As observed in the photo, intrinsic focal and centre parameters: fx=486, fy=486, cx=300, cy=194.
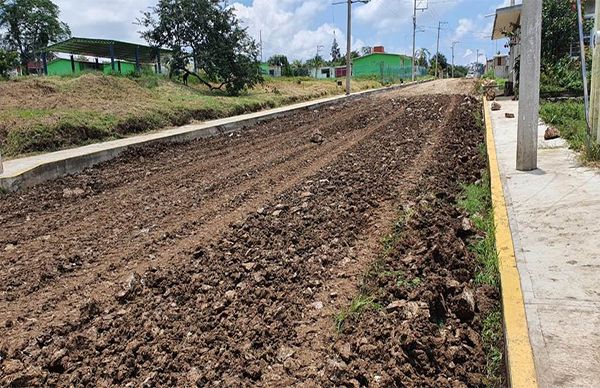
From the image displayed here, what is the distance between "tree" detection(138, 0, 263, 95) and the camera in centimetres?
2447

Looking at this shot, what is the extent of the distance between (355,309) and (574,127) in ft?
26.2

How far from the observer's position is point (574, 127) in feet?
30.8

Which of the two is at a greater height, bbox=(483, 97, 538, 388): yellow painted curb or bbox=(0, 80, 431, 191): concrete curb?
bbox=(0, 80, 431, 191): concrete curb

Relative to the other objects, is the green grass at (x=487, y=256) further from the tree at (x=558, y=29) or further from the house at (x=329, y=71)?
the house at (x=329, y=71)

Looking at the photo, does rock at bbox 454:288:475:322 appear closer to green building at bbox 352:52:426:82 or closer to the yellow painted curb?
the yellow painted curb

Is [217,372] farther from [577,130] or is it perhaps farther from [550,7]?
[550,7]

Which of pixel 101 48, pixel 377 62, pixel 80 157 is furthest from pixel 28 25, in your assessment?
pixel 80 157

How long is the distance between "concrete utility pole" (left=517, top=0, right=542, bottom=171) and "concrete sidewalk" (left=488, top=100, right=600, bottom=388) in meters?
0.27

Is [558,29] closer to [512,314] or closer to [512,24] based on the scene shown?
[512,24]

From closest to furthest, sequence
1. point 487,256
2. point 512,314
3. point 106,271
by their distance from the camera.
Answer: point 512,314 → point 487,256 → point 106,271

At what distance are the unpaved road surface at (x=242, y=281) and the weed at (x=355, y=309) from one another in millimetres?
39

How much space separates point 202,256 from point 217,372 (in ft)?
5.95

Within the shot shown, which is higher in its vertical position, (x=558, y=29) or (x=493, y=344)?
(x=558, y=29)

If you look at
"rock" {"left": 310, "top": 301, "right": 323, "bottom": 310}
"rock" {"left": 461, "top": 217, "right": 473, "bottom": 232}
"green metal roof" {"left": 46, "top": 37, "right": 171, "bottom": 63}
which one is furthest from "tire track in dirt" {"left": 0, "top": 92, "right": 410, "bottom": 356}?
"green metal roof" {"left": 46, "top": 37, "right": 171, "bottom": 63}
